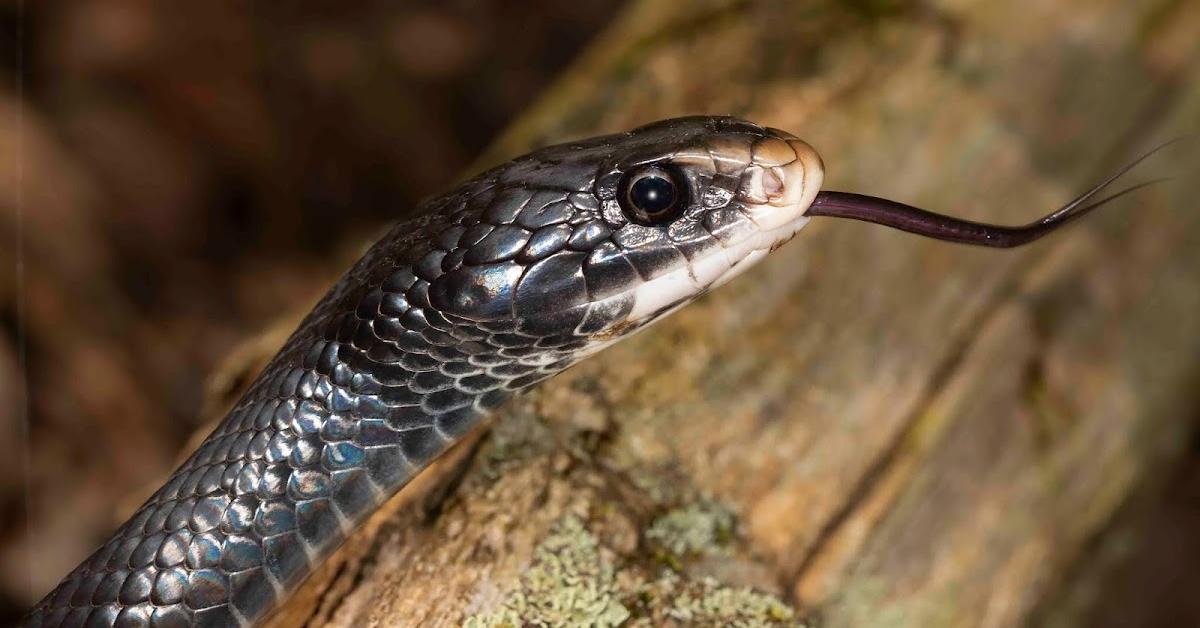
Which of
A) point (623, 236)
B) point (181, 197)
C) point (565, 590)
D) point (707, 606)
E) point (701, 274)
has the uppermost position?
point (181, 197)

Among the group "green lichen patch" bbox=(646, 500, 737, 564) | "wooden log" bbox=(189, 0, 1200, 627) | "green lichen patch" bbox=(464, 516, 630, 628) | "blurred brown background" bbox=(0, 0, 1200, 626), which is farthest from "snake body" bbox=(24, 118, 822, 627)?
"blurred brown background" bbox=(0, 0, 1200, 626)

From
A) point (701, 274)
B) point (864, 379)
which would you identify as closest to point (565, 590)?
point (701, 274)

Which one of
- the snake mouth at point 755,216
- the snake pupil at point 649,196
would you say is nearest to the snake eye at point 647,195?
the snake pupil at point 649,196

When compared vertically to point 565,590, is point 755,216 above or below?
above

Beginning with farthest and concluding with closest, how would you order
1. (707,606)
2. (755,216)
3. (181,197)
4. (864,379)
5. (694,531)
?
(181,197) → (864,379) → (694,531) → (707,606) → (755,216)

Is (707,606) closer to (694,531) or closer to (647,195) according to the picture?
(694,531)

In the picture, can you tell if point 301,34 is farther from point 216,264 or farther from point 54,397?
point 54,397

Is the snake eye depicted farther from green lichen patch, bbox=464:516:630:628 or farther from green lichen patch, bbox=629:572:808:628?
green lichen patch, bbox=629:572:808:628

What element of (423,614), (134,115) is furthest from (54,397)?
(423,614)
